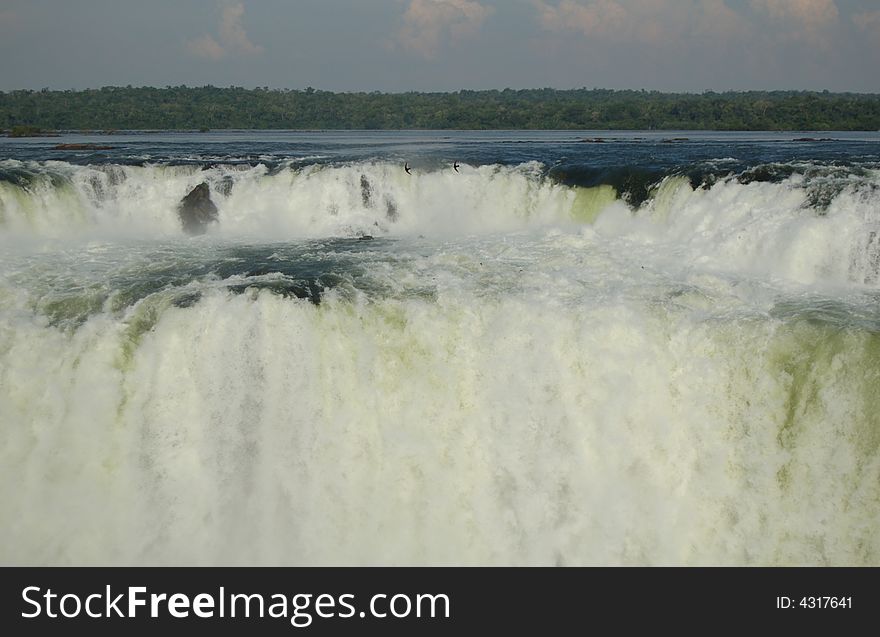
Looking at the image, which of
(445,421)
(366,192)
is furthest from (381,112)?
(445,421)

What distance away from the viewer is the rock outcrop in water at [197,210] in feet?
58.7

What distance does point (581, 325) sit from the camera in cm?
1029

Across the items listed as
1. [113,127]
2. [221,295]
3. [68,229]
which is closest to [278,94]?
[113,127]

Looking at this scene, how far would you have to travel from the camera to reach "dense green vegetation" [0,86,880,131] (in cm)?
5722

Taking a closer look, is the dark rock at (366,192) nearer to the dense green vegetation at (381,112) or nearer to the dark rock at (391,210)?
the dark rock at (391,210)

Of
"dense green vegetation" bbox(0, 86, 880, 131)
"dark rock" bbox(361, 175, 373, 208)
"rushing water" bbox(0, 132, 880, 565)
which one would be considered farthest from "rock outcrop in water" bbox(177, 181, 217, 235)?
"dense green vegetation" bbox(0, 86, 880, 131)

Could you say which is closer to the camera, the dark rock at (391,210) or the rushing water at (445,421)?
the rushing water at (445,421)

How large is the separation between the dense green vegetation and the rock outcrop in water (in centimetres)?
3746

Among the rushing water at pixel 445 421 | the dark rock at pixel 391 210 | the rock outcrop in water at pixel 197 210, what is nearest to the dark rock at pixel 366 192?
the dark rock at pixel 391 210

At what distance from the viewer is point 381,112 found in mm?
75500

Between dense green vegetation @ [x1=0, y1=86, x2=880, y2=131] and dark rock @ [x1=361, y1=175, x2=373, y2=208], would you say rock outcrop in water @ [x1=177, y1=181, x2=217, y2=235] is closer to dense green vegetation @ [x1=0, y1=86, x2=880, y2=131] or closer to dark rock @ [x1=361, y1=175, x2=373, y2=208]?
dark rock @ [x1=361, y1=175, x2=373, y2=208]

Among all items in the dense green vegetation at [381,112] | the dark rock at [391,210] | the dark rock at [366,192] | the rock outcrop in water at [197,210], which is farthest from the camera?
the dense green vegetation at [381,112]

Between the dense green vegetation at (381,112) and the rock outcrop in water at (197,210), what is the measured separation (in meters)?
37.5

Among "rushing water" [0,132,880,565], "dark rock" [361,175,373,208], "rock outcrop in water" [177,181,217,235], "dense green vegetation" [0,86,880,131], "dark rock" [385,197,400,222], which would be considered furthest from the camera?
"dense green vegetation" [0,86,880,131]
